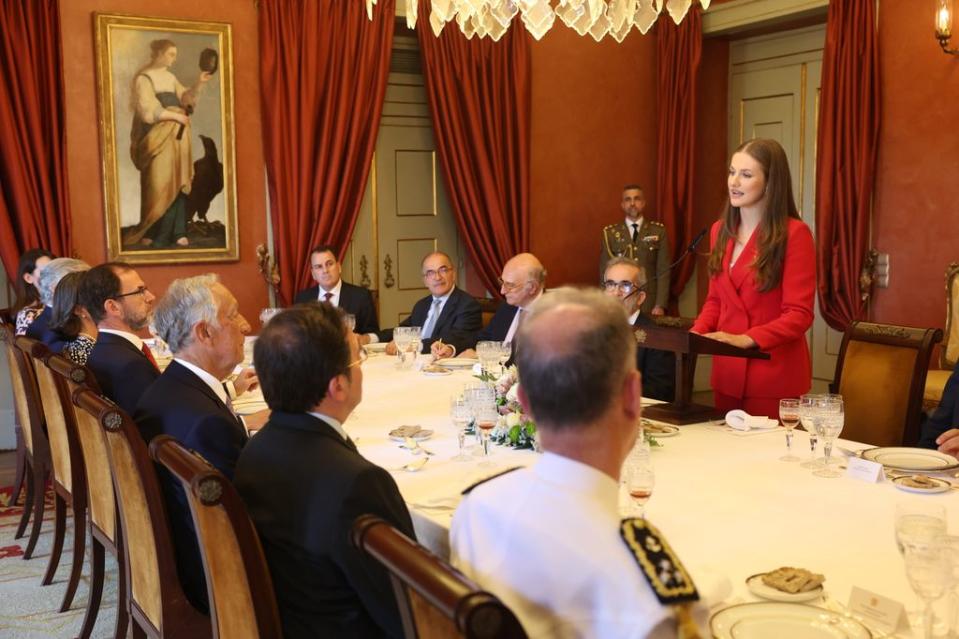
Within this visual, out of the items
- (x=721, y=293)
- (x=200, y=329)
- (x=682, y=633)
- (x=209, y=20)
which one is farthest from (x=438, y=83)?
(x=682, y=633)

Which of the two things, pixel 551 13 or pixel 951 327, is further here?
pixel 951 327

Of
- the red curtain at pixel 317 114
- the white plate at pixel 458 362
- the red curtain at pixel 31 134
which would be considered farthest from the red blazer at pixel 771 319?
the red curtain at pixel 31 134

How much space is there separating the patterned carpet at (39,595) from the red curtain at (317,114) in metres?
2.74

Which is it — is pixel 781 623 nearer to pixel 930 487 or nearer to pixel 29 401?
pixel 930 487

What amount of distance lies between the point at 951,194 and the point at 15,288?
5804 mm

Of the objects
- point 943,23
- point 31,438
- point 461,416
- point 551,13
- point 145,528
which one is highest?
point 943,23

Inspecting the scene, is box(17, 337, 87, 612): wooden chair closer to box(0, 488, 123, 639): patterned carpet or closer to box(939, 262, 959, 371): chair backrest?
box(0, 488, 123, 639): patterned carpet

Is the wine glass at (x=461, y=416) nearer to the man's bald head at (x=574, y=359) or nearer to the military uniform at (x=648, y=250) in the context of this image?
the man's bald head at (x=574, y=359)

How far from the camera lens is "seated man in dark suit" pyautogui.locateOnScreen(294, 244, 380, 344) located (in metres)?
6.37

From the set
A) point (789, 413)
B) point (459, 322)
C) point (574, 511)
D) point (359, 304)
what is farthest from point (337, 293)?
point (574, 511)

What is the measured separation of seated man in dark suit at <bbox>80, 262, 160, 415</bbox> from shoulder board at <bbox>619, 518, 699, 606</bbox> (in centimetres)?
253

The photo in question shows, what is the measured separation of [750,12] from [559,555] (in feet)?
23.1

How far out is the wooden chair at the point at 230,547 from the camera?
5.85 feet

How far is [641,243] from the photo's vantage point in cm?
788
